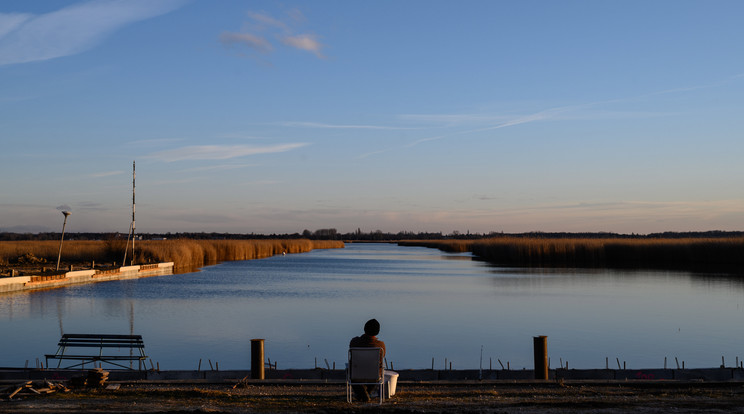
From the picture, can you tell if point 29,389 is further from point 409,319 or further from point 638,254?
point 638,254

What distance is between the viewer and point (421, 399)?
958 cm

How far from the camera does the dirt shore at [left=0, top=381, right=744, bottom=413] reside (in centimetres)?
841

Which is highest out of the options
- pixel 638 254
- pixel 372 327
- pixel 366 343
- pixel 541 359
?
pixel 372 327

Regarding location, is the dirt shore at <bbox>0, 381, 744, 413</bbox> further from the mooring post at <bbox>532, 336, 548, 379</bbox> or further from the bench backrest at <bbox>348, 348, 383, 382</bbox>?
the mooring post at <bbox>532, 336, 548, 379</bbox>

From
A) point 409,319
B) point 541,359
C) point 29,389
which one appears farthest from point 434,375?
point 409,319

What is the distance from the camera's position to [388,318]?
24.6 m

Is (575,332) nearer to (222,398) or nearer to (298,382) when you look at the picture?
(298,382)

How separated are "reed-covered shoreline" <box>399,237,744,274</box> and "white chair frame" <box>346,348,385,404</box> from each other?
42149 millimetres

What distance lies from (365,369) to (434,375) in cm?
321

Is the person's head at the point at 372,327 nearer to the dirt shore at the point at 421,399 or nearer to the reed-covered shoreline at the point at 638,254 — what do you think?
the dirt shore at the point at 421,399

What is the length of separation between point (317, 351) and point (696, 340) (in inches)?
444

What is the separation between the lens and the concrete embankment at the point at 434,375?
457 inches

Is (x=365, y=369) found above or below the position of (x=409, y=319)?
above

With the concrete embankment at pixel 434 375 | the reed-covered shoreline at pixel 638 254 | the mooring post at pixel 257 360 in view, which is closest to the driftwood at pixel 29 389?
the concrete embankment at pixel 434 375
